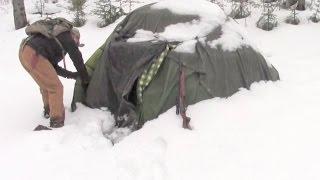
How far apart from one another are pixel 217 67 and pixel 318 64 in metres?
2.37

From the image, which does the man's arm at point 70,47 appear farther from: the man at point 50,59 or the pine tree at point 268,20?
the pine tree at point 268,20

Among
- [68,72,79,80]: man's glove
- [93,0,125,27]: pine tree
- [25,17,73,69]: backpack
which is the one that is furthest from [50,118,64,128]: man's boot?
[93,0,125,27]: pine tree

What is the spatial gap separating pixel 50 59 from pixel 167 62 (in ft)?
3.94

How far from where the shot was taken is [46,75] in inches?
177

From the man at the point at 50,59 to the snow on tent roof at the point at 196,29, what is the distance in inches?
27.0

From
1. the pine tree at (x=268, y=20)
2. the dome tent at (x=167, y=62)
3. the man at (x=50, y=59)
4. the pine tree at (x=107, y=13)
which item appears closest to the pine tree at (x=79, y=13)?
the pine tree at (x=107, y=13)

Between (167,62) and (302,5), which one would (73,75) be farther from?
(302,5)

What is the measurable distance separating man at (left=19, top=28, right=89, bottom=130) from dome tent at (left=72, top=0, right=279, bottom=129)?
425 mm

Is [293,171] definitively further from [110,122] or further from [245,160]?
[110,122]

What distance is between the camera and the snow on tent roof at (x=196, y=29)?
185 inches

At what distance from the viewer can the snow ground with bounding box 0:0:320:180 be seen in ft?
11.9

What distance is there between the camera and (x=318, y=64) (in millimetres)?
6352

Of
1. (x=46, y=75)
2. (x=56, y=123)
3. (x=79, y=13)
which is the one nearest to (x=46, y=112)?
(x=56, y=123)

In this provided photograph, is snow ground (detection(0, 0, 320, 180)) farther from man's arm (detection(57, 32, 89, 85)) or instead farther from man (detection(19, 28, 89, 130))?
man's arm (detection(57, 32, 89, 85))
